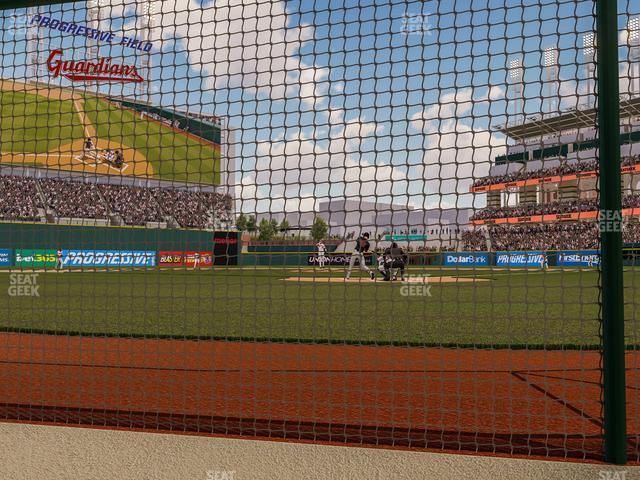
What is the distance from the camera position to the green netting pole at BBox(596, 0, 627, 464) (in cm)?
296

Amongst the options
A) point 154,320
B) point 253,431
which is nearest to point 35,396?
point 253,431

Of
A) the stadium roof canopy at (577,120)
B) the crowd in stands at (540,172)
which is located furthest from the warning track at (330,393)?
the stadium roof canopy at (577,120)

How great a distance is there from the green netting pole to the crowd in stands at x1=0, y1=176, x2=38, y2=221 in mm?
35630

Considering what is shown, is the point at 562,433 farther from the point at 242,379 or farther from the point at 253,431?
the point at 242,379

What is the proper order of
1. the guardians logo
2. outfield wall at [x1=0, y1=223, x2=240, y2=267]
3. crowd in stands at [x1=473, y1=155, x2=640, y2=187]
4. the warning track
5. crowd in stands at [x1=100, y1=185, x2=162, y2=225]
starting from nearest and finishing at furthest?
the warning track
crowd in stands at [x1=473, y1=155, x2=640, y2=187]
the guardians logo
outfield wall at [x1=0, y1=223, x2=240, y2=267]
crowd in stands at [x1=100, y1=185, x2=162, y2=225]

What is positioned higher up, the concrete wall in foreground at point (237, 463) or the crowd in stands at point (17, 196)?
Answer: the crowd in stands at point (17, 196)

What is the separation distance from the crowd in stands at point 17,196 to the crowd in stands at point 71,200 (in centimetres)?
74

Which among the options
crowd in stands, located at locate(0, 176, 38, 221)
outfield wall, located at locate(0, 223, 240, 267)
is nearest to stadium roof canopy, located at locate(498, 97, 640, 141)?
outfield wall, located at locate(0, 223, 240, 267)

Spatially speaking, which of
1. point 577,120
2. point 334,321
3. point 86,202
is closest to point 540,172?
point 577,120

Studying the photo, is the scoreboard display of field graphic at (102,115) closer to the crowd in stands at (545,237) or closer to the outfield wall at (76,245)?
the outfield wall at (76,245)

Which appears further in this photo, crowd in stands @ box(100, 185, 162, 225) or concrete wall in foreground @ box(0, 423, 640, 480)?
crowd in stands @ box(100, 185, 162, 225)

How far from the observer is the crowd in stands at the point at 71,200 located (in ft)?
117

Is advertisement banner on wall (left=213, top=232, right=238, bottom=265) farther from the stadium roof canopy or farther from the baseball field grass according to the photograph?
the stadium roof canopy

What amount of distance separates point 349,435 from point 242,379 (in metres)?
1.94
